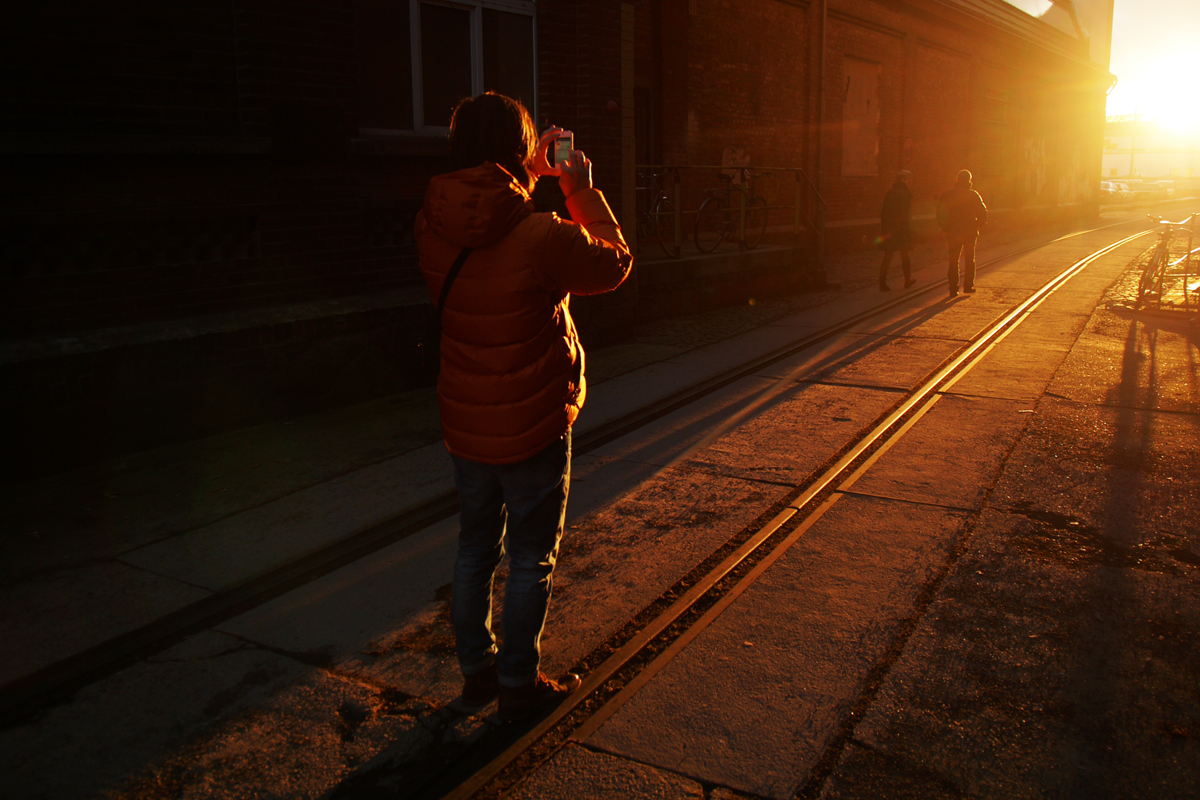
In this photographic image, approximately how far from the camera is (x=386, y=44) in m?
7.74

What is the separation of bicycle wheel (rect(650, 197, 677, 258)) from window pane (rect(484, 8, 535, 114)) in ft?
10.7

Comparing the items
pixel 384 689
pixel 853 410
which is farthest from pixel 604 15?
pixel 384 689

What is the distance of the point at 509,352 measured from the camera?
8.91 ft

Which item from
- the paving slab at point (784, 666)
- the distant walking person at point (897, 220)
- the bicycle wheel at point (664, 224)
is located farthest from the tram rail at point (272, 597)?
the distant walking person at point (897, 220)

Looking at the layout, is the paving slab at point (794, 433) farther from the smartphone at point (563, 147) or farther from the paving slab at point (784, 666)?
the smartphone at point (563, 147)

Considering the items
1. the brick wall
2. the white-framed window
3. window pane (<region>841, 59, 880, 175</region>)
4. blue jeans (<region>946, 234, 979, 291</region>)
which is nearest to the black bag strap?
the white-framed window

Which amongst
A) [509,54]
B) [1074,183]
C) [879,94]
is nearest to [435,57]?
[509,54]

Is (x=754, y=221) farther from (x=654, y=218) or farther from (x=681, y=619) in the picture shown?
(x=681, y=619)

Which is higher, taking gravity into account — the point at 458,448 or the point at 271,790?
the point at 458,448

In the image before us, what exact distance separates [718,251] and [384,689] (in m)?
10.5

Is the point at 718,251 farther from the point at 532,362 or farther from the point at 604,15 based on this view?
the point at 532,362

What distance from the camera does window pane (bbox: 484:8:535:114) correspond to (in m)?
8.55

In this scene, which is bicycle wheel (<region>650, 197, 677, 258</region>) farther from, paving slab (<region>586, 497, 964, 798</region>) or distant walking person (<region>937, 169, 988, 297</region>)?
paving slab (<region>586, 497, 964, 798</region>)

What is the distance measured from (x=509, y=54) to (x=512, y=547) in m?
6.98
